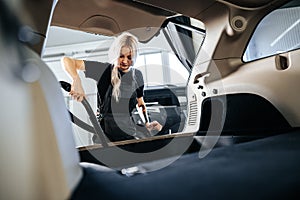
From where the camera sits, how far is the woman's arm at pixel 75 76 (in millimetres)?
1608

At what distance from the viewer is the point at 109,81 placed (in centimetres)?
205

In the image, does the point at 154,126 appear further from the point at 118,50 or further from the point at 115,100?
the point at 118,50

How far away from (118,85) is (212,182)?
1.50 metres

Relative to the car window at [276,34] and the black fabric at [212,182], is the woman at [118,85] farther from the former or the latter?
the black fabric at [212,182]

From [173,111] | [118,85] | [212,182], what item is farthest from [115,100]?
[212,182]

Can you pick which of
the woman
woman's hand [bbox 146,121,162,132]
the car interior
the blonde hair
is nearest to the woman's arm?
the woman

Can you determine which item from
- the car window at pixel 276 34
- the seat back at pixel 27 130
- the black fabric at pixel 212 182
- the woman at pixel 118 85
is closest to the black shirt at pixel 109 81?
the woman at pixel 118 85

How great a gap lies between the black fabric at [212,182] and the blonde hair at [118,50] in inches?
51.7

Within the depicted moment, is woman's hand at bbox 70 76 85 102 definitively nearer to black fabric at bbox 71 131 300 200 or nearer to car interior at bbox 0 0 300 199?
car interior at bbox 0 0 300 199

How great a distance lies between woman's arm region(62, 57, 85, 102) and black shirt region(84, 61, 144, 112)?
76 mm

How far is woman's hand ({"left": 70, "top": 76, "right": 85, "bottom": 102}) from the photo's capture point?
159cm

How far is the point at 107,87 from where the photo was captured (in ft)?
Answer: 6.67

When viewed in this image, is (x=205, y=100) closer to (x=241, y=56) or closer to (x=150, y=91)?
(x=241, y=56)

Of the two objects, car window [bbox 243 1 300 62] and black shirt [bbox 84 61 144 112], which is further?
black shirt [bbox 84 61 144 112]
